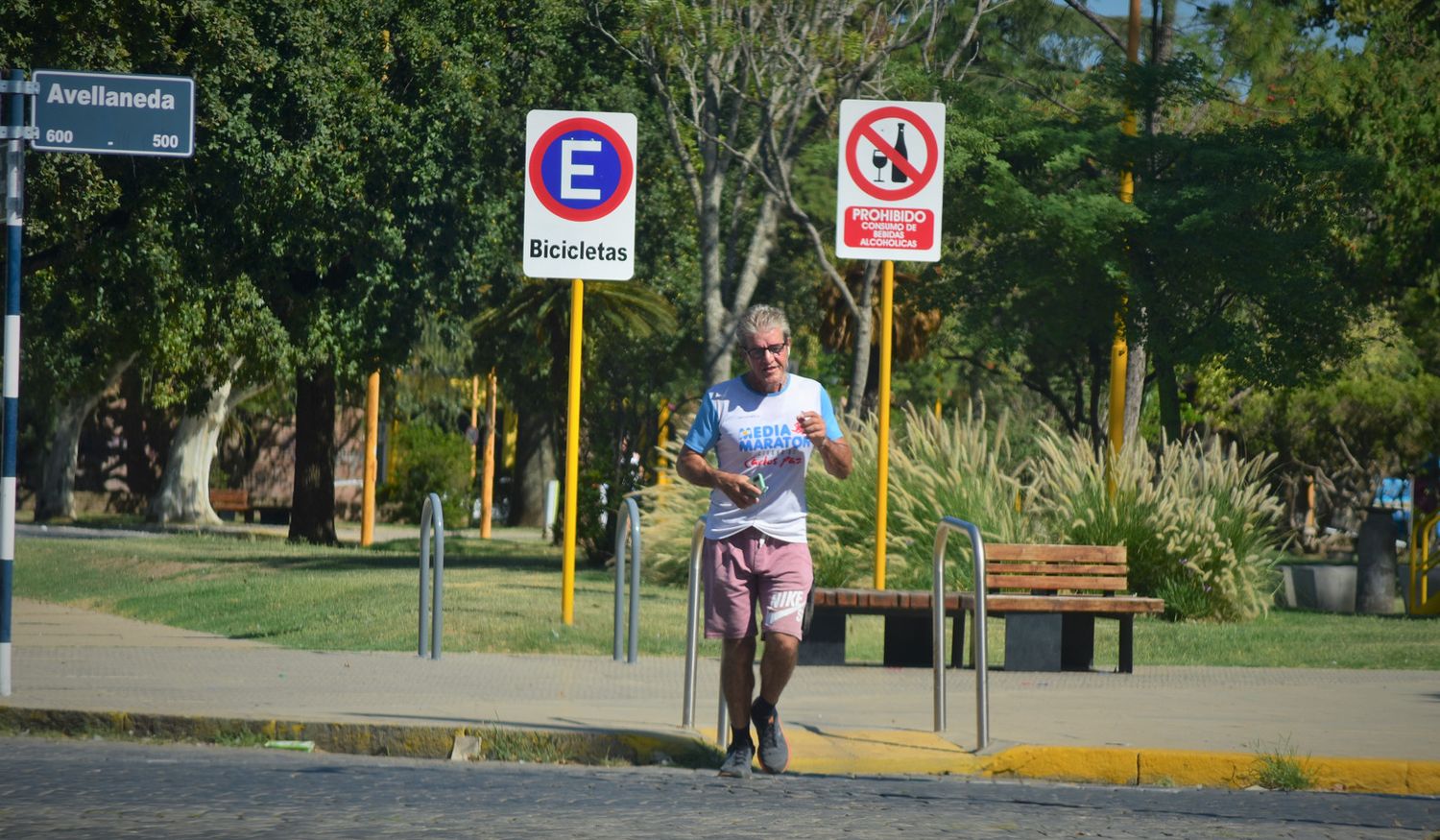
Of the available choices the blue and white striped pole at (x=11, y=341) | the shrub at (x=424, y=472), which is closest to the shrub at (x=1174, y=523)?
the blue and white striped pole at (x=11, y=341)

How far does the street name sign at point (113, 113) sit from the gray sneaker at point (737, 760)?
4.51m

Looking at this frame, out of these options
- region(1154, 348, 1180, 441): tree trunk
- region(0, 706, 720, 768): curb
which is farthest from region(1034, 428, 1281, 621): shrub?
region(0, 706, 720, 768): curb

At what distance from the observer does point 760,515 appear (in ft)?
25.1

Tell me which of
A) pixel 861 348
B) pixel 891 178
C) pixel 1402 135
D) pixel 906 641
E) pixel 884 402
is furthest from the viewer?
pixel 1402 135

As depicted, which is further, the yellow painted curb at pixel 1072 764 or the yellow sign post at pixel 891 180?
the yellow sign post at pixel 891 180

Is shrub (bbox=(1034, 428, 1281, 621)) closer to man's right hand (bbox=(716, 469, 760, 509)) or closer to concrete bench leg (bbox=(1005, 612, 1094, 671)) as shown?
concrete bench leg (bbox=(1005, 612, 1094, 671))

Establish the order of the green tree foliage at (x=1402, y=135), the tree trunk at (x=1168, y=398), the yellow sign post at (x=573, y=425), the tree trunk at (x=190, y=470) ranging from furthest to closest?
the tree trunk at (x=190, y=470) → the green tree foliage at (x=1402, y=135) → the tree trunk at (x=1168, y=398) → the yellow sign post at (x=573, y=425)

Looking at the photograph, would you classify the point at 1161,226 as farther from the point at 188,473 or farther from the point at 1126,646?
the point at 188,473

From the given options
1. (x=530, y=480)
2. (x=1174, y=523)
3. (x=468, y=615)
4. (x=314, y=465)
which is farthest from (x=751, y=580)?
(x=530, y=480)

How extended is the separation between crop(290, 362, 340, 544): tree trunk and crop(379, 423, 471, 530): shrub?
73.9 feet

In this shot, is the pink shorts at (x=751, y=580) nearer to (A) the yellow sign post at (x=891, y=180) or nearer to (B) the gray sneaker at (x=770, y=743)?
(B) the gray sneaker at (x=770, y=743)

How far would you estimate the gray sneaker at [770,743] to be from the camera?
7.82 m

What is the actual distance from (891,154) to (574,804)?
588 cm

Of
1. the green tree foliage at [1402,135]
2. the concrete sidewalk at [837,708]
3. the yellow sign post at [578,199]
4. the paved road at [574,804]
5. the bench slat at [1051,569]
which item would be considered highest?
the green tree foliage at [1402,135]
